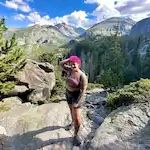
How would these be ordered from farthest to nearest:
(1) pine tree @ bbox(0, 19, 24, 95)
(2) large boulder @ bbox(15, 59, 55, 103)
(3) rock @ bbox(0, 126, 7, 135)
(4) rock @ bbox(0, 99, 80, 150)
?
(2) large boulder @ bbox(15, 59, 55, 103), (1) pine tree @ bbox(0, 19, 24, 95), (3) rock @ bbox(0, 126, 7, 135), (4) rock @ bbox(0, 99, 80, 150)

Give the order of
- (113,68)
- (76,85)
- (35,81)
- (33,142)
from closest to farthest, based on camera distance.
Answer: (76,85) → (33,142) → (35,81) → (113,68)

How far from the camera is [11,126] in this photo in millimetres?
12602

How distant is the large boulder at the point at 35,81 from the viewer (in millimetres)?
18267

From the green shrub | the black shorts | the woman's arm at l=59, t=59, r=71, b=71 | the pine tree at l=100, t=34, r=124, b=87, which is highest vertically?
the woman's arm at l=59, t=59, r=71, b=71

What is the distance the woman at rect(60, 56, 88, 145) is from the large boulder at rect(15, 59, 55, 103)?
8.18 m

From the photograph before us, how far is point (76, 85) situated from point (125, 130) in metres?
2.50

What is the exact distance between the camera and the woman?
962 cm

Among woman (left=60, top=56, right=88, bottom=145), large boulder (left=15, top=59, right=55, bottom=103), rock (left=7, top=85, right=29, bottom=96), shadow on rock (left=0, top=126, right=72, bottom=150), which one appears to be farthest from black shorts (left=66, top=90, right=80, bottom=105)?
large boulder (left=15, top=59, right=55, bottom=103)

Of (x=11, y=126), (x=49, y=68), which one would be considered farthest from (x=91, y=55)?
(x=11, y=126)

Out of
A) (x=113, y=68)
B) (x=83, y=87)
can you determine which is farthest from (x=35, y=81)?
(x=113, y=68)

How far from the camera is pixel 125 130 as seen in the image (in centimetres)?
1081

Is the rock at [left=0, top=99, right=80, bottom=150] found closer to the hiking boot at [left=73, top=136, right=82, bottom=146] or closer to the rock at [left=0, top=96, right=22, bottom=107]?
the hiking boot at [left=73, top=136, right=82, bottom=146]

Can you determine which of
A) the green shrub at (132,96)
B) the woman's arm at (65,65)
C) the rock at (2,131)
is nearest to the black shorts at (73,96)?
the woman's arm at (65,65)

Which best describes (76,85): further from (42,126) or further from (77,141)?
(42,126)
